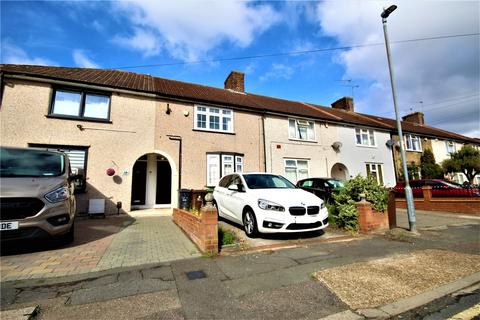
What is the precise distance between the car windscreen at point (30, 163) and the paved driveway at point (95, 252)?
5.23 ft

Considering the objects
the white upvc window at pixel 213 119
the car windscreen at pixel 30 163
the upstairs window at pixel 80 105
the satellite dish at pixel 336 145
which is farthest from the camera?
the satellite dish at pixel 336 145

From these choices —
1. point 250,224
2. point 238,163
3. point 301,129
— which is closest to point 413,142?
point 301,129

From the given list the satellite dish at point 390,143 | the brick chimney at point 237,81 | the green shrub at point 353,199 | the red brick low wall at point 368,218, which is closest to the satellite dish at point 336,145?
the satellite dish at point 390,143

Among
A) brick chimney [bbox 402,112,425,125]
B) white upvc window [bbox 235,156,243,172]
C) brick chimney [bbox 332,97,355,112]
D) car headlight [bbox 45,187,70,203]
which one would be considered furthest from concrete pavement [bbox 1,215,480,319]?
brick chimney [bbox 402,112,425,125]

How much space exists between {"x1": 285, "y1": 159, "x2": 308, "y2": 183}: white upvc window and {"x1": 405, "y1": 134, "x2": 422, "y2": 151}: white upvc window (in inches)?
461

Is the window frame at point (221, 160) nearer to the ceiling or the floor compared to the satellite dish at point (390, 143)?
nearer to the floor

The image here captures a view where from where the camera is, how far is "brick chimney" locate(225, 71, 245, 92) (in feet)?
59.5

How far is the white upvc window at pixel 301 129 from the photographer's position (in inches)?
615

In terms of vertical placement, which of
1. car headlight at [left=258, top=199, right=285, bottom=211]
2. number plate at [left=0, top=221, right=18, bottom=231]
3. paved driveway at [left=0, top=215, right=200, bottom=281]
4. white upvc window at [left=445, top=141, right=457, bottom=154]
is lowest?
paved driveway at [left=0, top=215, right=200, bottom=281]

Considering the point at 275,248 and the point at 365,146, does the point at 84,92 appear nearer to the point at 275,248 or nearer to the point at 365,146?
the point at 275,248

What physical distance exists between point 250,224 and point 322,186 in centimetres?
554

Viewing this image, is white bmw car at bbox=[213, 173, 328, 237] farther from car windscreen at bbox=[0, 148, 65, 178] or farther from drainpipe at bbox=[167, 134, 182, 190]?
drainpipe at bbox=[167, 134, 182, 190]

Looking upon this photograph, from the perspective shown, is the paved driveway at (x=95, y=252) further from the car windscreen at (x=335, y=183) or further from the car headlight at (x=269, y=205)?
the car windscreen at (x=335, y=183)

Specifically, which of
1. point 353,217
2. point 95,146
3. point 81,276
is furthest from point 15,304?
point 95,146
